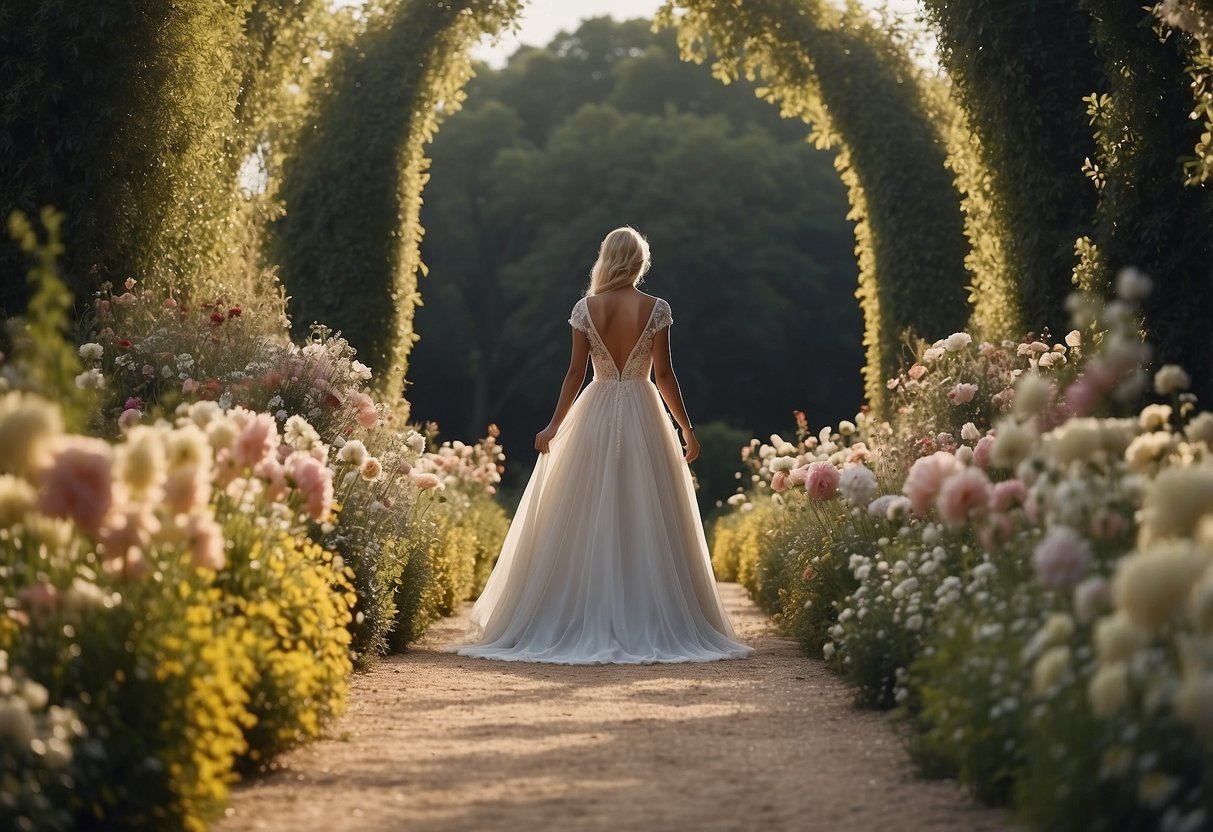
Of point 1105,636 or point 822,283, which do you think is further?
point 822,283

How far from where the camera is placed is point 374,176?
12.5m

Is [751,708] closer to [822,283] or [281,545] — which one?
[281,545]

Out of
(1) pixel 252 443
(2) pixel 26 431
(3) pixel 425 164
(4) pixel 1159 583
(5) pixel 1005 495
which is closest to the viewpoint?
(4) pixel 1159 583

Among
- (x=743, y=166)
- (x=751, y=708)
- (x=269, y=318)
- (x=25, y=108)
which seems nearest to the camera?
(x=751, y=708)

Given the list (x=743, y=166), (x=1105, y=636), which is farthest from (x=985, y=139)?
(x=743, y=166)

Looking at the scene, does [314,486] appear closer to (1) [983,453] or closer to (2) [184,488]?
(2) [184,488]

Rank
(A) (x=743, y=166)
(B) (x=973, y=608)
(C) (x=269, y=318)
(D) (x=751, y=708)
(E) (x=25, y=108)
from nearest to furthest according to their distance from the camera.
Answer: (B) (x=973, y=608) < (D) (x=751, y=708) < (E) (x=25, y=108) < (C) (x=269, y=318) < (A) (x=743, y=166)

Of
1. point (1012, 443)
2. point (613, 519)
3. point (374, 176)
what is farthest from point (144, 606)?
point (374, 176)

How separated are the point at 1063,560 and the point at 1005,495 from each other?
0.72m

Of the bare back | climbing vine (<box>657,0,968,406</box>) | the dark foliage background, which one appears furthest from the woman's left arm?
the dark foliage background

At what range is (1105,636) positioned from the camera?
9.27 feet

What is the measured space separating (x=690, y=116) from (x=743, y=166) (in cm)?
174

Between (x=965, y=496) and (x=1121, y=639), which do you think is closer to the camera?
(x=1121, y=639)

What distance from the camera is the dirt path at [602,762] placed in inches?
151
